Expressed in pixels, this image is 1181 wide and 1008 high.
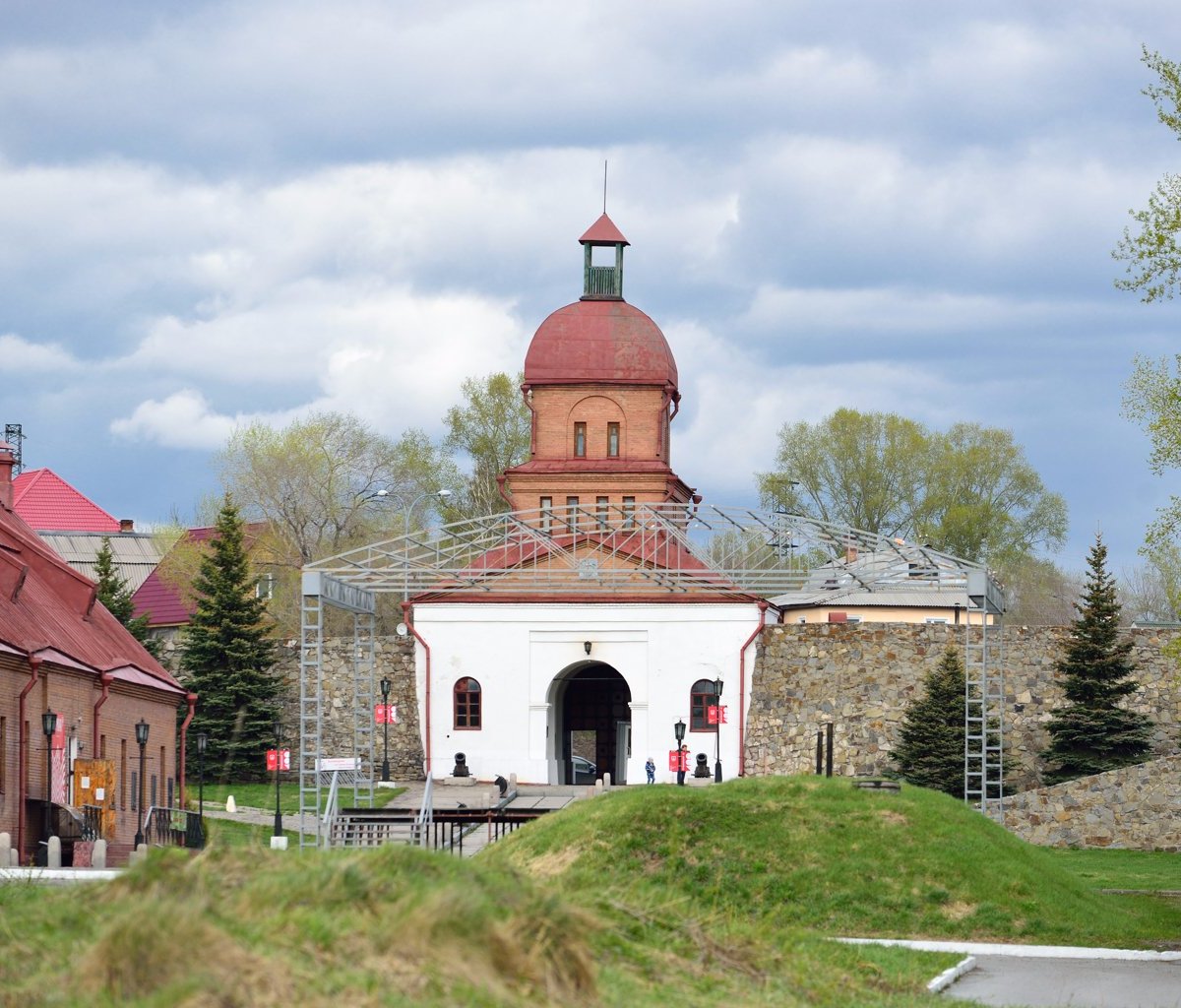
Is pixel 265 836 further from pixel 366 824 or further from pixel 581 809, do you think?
pixel 581 809

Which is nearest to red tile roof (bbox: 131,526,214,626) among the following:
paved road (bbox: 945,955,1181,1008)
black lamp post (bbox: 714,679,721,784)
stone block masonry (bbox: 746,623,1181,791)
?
black lamp post (bbox: 714,679,721,784)

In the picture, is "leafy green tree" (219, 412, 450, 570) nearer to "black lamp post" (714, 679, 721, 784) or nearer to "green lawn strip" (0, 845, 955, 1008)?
"black lamp post" (714, 679, 721, 784)

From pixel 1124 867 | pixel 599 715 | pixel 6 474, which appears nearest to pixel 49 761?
pixel 6 474

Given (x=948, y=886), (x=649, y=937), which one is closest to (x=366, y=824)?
(x=948, y=886)

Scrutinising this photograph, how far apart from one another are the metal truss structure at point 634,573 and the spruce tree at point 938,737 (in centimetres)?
52

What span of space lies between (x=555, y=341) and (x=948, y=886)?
36.0 meters

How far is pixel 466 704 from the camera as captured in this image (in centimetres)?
4897

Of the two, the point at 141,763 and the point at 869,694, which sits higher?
the point at 869,694

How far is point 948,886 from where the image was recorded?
2011cm

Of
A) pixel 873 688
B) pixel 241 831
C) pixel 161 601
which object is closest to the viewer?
pixel 241 831

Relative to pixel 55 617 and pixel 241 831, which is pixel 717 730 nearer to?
pixel 241 831

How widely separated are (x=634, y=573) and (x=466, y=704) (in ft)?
28.8

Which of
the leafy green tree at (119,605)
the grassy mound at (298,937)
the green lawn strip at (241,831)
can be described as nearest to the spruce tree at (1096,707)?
the green lawn strip at (241,831)

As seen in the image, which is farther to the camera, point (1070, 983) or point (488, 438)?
point (488, 438)
